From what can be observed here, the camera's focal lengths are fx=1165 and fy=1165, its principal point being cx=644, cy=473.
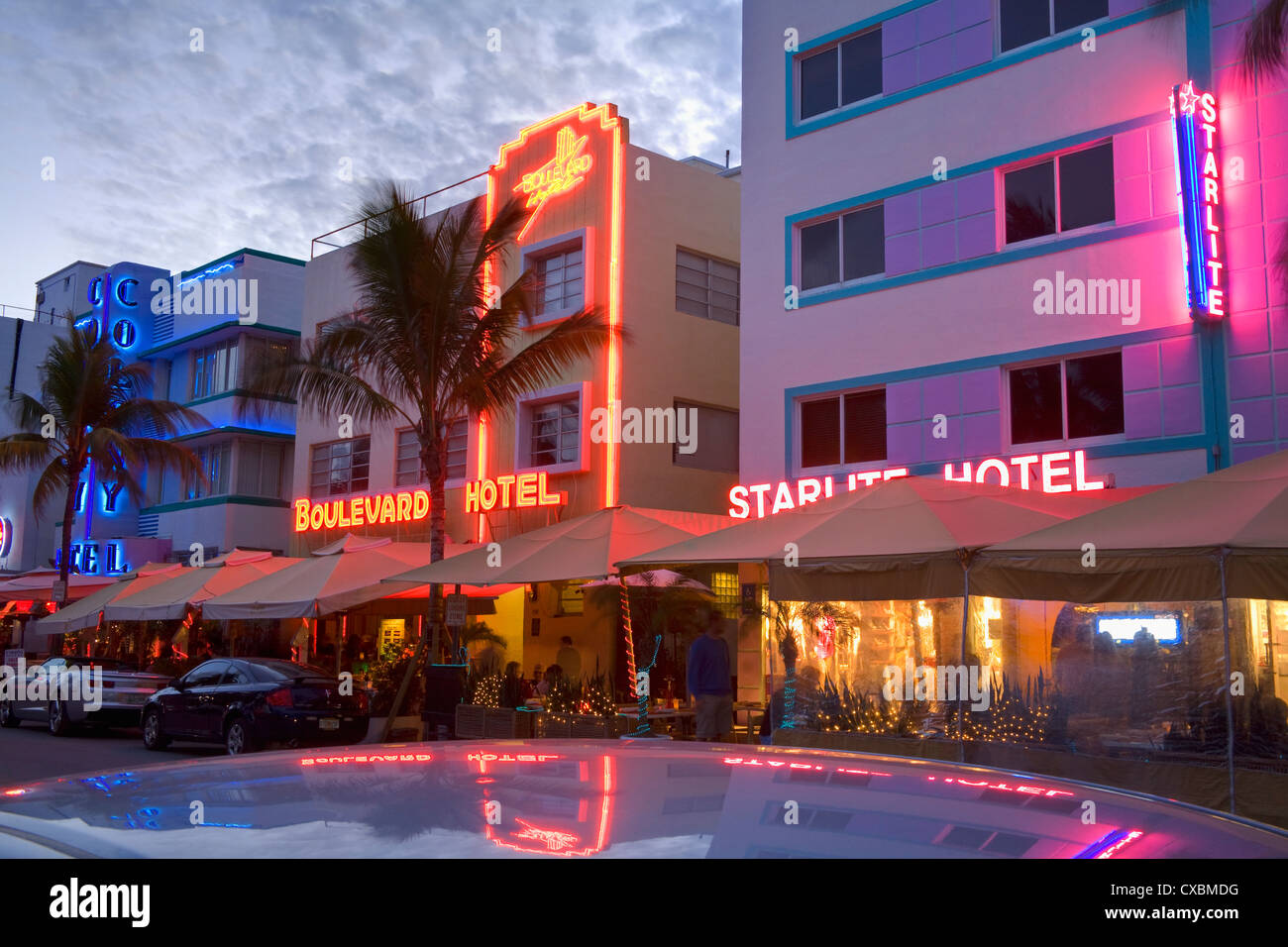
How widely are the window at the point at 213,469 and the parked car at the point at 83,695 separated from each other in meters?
11.8

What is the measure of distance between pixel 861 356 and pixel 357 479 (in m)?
15.4

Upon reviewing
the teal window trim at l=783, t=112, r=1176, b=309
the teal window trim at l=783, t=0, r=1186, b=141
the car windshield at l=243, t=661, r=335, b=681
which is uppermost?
the teal window trim at l=783, t=0, r=1186, b=141

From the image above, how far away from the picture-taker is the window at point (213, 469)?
34562mm

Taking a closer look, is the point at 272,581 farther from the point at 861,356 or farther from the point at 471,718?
the point at 861,356

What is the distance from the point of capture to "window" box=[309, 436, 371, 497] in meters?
29.2

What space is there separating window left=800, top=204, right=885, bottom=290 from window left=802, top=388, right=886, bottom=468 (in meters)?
2.01

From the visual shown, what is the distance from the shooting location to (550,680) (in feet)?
69.7

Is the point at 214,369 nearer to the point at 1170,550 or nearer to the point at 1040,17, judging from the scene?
the point at 1040,17

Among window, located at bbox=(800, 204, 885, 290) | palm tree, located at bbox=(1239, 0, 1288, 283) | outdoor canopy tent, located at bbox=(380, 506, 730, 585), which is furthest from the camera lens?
window, located at bbox=(800, 204, 885, 290)

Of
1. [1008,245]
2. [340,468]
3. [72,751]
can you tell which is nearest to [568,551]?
[1008,245]

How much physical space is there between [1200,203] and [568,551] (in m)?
9.32

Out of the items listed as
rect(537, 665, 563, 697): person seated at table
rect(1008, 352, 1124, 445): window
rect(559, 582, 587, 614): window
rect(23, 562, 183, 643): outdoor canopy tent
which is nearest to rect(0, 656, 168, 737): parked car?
rect(23, 562, 183, 643): outdoor canopy tent

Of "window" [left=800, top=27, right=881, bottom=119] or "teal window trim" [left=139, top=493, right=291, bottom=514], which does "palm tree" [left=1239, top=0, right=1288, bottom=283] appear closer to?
"window" [left=800, top=27, right=881, bottom=119]
